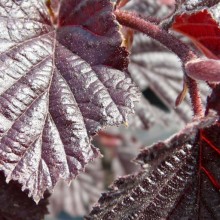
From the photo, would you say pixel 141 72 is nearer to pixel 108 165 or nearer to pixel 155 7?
pixel 155 7

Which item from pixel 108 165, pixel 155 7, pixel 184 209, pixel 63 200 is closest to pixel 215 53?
pixel 184 209

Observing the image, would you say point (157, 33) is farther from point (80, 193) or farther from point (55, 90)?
point (80, 193)

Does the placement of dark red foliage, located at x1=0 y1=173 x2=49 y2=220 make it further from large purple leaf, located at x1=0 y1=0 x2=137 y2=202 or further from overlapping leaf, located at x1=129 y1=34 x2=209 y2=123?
overlapping leaf, located at x1=129 y1=34 x2=209 y2=123

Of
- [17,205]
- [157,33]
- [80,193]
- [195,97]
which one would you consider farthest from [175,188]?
[80,193]

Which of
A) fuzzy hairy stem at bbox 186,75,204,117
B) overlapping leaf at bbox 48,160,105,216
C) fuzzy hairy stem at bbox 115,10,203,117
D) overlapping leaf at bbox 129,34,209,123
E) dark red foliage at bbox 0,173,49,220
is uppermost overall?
fuzzy hairy stem at bbox 115,10,203,117

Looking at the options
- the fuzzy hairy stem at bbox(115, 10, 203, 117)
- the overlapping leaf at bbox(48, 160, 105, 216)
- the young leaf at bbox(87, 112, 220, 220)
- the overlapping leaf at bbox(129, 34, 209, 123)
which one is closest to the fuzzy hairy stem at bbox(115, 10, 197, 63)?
the fuzzy hairy stem at bbox(115, 10, 203, 117)

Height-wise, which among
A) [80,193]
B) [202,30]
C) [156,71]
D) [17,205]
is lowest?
[80,193]

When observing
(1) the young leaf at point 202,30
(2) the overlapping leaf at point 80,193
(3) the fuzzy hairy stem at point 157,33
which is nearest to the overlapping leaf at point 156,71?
(1) the young leaf at point 202,30
